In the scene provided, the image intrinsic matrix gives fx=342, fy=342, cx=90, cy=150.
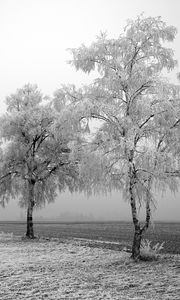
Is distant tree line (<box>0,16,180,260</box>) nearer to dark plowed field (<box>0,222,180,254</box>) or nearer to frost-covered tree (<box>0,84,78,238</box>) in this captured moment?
dark plowed field (<box>0,222,180,254</box>)

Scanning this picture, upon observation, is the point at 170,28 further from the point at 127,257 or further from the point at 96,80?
the point at 127,257

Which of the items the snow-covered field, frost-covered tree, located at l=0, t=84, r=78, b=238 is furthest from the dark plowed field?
frost-covered tree, located at l=0, t=84, r=78, b=238

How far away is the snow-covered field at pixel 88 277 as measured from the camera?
969 cm

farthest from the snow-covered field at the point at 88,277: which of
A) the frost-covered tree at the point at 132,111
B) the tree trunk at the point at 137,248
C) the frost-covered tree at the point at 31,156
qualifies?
the frost-covered tree at the point at 31,156

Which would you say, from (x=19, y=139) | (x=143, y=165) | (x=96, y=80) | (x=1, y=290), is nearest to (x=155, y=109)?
(x=143, y=165)

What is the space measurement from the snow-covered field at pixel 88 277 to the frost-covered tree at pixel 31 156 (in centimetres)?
1255

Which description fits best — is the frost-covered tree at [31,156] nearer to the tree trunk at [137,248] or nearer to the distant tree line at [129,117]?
the distant tree line at [129,117]

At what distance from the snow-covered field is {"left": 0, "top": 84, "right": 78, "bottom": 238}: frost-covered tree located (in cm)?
1255

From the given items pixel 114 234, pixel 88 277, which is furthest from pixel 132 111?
pixel 114 234

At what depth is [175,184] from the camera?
49.9 feet

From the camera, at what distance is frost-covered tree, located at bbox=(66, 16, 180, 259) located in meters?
14.6

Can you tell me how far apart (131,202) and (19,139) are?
53.7 feet

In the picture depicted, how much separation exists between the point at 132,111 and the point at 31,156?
51.9 ft

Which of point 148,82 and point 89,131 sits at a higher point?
point 148,82
